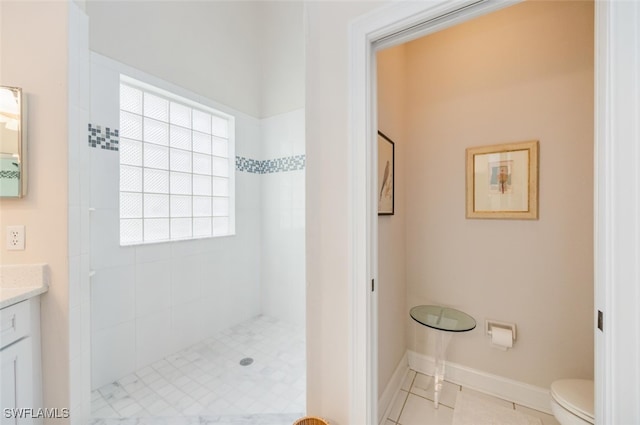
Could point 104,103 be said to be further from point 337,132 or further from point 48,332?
point 337,132

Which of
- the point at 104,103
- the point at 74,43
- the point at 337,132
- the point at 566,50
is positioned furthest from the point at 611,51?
the point at 104,103

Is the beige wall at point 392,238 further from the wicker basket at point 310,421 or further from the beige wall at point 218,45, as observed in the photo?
the beige wall at point 218,45

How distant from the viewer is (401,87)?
6.77 feet

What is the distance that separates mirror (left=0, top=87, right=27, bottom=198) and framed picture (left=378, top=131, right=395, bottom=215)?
6.47ft

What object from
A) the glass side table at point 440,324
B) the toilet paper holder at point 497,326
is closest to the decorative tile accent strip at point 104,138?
the glass side table at point 440,324

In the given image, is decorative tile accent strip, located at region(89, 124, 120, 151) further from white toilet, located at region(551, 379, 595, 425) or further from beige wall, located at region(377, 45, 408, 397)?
white toilet, located at region(551, 379, 595, 425)

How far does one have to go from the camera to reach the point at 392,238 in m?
1.89

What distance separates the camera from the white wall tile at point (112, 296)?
181cm

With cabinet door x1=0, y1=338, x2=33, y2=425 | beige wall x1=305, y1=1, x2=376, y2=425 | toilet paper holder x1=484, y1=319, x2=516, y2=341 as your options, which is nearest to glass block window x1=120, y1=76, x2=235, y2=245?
cabinet door x1=0, y1=338, x2=33, y2=425

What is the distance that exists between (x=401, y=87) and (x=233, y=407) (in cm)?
262

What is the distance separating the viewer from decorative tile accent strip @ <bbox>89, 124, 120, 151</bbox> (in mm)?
1796

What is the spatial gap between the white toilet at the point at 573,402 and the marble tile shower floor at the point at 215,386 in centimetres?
142

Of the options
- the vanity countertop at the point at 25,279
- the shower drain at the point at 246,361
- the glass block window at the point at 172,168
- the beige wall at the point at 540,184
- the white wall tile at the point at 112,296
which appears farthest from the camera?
the shower drain at the point at 246,361

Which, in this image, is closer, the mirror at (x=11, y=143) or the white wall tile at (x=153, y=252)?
the mirror at (x=11, y=143)
